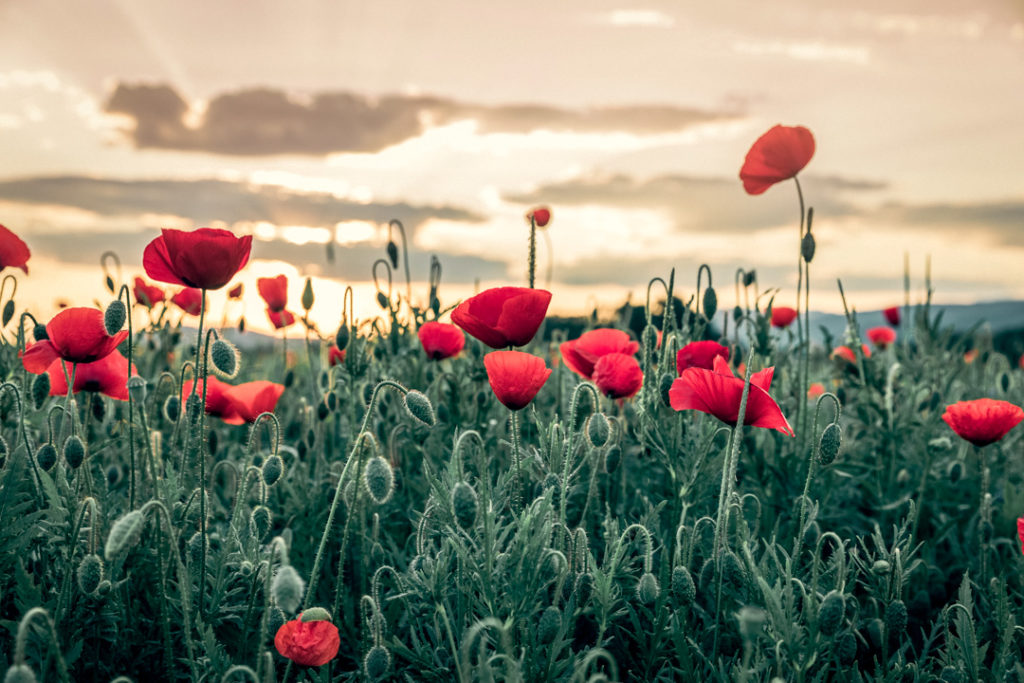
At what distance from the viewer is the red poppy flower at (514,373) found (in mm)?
1891

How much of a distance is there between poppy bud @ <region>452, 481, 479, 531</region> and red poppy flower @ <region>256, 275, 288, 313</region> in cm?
228

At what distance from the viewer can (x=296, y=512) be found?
9.26 feet

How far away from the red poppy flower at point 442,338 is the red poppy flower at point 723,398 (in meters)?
1.28

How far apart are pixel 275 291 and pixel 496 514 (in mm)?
2128

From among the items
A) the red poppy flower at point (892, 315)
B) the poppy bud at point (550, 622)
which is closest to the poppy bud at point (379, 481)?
the poppy bud at point (550, 622)

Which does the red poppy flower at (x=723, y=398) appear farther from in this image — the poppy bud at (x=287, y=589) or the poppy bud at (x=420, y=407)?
the poppy bud at (x=287, y=589)

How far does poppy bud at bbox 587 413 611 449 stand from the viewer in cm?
197

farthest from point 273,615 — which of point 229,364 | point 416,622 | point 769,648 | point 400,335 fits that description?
point 400,335

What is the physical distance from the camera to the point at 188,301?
3957mm

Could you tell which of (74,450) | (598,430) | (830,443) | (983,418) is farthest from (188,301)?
(983,418)

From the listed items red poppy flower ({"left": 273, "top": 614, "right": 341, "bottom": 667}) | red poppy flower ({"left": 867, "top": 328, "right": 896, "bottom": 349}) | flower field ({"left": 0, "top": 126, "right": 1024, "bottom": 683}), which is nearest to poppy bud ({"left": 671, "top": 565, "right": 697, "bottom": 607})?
flower field ({"left": 0, "top": 126, "right": 1024, "bottom": 683})

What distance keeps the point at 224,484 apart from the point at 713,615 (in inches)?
94.0

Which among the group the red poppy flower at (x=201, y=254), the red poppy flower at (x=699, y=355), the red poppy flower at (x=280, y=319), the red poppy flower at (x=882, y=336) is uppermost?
the red poppy flower at (x=201, y=254)

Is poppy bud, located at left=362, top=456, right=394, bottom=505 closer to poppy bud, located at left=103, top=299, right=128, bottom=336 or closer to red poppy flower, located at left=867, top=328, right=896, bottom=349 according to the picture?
poppy bud, located at left=103, top=299, right=128, bottom=336
